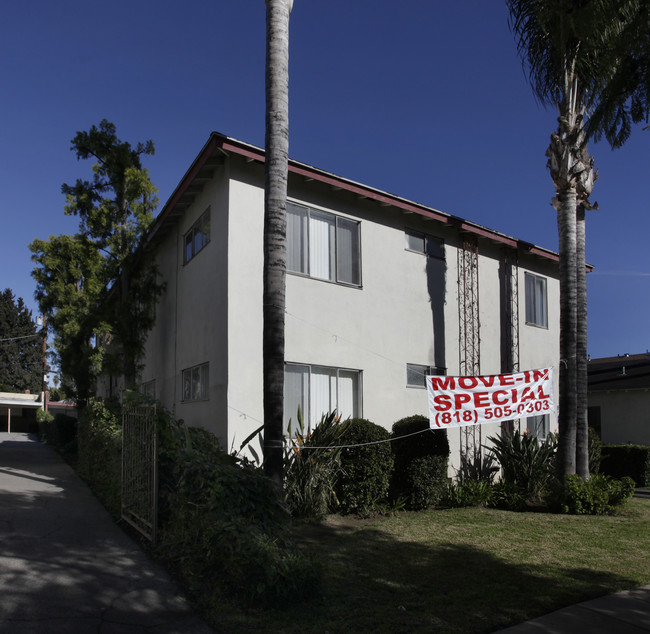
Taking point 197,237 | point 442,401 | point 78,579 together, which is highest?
point 197,237

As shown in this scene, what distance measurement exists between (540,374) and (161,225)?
9.05 m

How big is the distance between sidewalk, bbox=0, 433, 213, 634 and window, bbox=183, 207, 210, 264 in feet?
17.5

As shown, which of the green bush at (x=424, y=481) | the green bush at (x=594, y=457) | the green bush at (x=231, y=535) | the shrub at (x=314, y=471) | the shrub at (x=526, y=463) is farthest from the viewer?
the green bush at (x=594, y=457)

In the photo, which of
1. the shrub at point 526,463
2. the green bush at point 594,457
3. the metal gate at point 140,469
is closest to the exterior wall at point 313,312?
the shrub at point 526,463

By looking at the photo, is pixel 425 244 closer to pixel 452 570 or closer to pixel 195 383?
pixel 195 383

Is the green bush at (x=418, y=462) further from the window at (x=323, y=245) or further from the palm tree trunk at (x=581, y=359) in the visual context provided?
the window at (x=323, y=245)

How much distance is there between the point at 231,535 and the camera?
552 centimetres

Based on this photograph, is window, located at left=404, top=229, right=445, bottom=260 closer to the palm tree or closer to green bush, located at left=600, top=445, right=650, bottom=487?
the palm tree

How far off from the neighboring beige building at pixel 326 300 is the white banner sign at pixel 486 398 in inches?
75.6

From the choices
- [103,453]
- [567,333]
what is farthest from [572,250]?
[103,453]

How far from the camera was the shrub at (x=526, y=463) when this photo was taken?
12.0 m

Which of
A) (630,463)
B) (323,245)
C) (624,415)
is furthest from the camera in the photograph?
(624,415)

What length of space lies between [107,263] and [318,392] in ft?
24.7

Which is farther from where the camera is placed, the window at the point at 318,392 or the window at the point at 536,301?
the window at the point at 536,301
